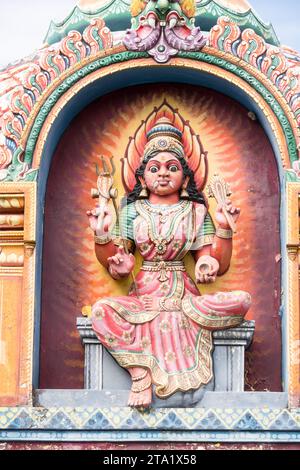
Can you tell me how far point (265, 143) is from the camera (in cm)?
1133

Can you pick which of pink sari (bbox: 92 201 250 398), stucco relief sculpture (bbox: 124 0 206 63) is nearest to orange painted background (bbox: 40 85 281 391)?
pink sari (bbox: 92 201 250 398)

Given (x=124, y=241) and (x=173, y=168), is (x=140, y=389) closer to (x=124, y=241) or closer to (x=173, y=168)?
(x=124, y=241)

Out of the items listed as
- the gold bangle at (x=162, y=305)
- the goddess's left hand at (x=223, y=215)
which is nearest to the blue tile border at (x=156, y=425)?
the gold bangle at (x=162, y=305)

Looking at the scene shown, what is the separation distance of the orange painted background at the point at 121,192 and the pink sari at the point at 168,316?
285 mm

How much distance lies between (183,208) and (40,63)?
1614 mm

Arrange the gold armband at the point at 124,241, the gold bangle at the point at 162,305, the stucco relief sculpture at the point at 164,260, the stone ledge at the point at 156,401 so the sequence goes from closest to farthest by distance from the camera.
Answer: the stone ledge at the point at 156,401 → the stucco relief sculpture at the point at 164,260 → the gold bangle at the point at 162,305 → the gold armband at the point at 124,241

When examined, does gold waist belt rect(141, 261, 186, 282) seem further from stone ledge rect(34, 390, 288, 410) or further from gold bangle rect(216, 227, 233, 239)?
stone ledge rect(34, 390, 288, 410)

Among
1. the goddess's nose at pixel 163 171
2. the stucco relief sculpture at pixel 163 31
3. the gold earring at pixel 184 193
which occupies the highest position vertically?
the stucco relief sculpture at pixel 163 31

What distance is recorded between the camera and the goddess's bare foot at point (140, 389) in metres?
10.2

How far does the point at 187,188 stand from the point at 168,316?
3.65ft

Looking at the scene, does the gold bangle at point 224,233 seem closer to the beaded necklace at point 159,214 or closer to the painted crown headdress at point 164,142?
the beaded necklace at point 159,214

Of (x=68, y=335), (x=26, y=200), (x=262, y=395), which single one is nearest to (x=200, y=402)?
(x=262, y=395)

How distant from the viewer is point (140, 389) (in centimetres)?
1030

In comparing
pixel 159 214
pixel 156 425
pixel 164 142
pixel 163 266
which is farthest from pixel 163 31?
pixel 156 425
